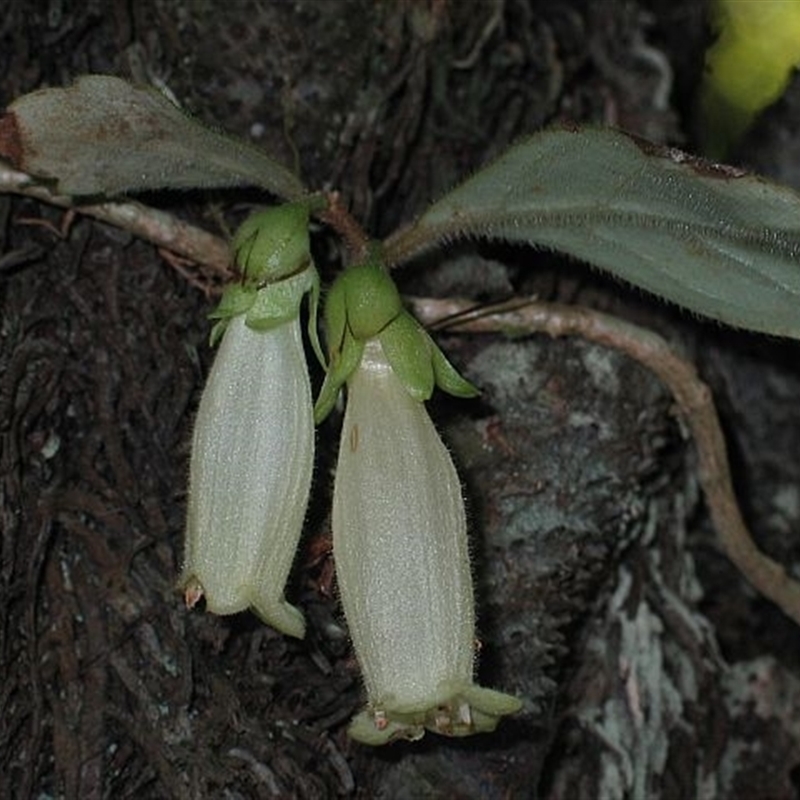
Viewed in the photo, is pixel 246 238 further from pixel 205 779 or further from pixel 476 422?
pixel 205 779

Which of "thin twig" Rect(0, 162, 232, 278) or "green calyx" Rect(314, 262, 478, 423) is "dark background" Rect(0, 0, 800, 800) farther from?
"green calyx" Rect(314, 262, 478, 423)

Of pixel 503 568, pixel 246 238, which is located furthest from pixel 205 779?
pixel 246 238

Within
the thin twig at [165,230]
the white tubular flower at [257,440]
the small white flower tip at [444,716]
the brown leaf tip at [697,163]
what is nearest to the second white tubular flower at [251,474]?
the white tubular flower at [257,440]

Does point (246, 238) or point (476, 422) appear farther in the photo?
point (476, 422)

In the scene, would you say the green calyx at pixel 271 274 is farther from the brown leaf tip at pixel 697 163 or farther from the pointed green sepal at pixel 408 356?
the brown leaf tip at pixel 697 163

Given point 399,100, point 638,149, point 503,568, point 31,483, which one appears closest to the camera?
point 638,149

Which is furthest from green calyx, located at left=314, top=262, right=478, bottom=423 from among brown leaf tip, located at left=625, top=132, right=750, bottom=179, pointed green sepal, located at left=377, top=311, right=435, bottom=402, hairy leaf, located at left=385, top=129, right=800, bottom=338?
brown leaf tip, located at left=625, top=132, right=750, bottom=179
